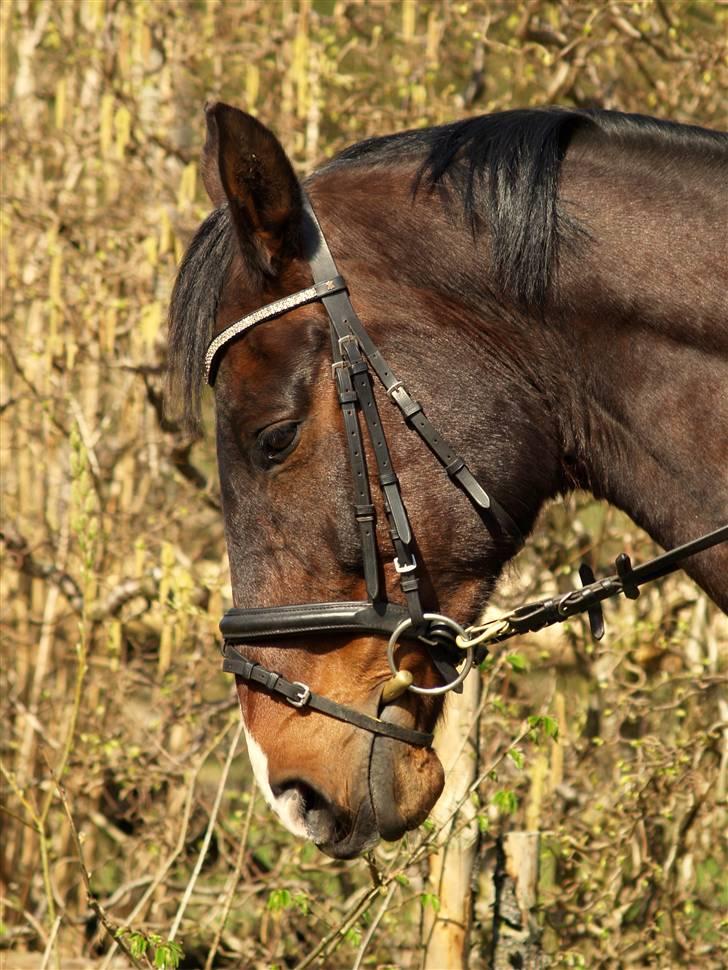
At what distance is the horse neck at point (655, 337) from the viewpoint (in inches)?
84.7

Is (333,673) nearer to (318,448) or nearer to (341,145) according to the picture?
(318,448)

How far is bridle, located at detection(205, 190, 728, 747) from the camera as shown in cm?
218

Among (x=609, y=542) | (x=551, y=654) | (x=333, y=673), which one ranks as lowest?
(x=551, y=654)

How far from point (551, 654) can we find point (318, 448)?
3.04 metres

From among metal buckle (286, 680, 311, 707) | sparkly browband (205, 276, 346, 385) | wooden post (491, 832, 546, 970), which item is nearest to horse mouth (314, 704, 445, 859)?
metal buckle (286, 680, 311, 707)

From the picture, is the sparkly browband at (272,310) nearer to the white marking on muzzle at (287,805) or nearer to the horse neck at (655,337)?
the horse neck at (655,337)

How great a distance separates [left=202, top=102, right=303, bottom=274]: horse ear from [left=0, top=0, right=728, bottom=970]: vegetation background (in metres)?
2.20

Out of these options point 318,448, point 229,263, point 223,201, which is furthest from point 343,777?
point 223,201

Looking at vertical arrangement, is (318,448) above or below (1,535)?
above

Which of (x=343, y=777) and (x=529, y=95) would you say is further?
(x=529, y=95)

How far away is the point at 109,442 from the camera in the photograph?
5.72 metres

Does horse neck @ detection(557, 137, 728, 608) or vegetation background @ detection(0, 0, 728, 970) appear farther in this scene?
vegetation background @ detection(0, 0, 728, 970)

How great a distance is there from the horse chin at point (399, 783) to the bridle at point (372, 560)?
0.03 metres

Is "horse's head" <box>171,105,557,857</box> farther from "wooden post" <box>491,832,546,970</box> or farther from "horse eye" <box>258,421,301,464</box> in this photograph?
"wooden post" <box>491,832,546,970</box>
